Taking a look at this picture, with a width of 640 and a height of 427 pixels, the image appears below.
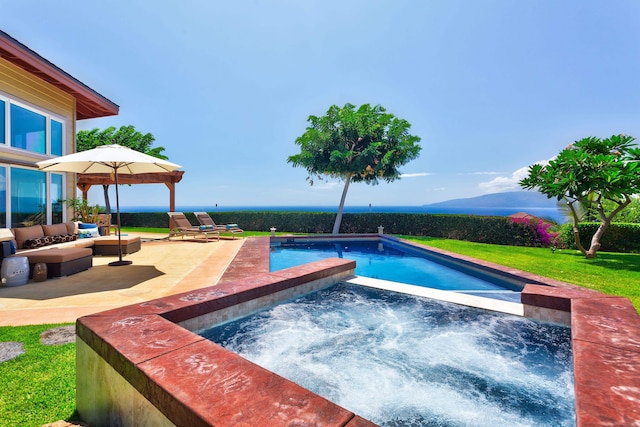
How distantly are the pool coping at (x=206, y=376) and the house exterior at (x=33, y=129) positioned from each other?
8.45 metres

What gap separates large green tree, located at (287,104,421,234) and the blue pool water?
4996 millimetres

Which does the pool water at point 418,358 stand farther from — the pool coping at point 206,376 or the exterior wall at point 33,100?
the exterior wall at point 33,100

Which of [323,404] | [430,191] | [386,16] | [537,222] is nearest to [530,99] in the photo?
[537,222]

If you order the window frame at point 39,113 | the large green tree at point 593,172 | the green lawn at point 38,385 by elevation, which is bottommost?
the green lawn at point 38,385

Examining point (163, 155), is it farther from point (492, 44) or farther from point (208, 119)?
point (492, 44)

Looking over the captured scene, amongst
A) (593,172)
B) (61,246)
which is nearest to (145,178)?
(61,246)

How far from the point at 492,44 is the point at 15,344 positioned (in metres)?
17.4

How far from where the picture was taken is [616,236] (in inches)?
442

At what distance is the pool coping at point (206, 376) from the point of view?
1341 mm

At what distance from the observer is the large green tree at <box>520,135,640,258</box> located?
842 centimetres

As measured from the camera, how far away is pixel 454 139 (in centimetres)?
2483

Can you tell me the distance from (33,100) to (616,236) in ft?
66.2

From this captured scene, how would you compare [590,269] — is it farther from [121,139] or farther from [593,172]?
[121,139]

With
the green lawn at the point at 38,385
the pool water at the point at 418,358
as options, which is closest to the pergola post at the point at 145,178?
the green lawn at the point at 38,385
